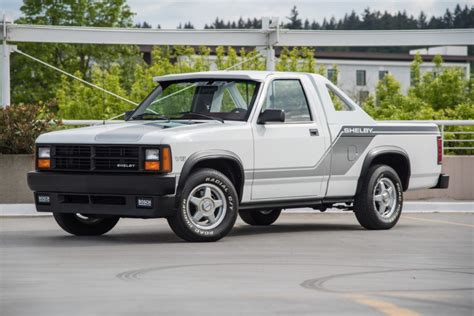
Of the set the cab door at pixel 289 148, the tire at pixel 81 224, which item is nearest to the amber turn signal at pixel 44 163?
the tire at pixel 81 224

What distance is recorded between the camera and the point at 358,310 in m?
7.51

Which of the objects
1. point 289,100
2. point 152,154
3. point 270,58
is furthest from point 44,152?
point 270,58

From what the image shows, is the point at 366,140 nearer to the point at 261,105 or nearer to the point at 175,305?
the point at 261,105

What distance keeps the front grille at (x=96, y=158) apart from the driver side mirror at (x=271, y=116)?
1.69 meters

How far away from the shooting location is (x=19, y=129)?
1833cm

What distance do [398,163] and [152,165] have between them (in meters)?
4.22

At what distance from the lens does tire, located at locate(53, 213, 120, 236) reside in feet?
44.0

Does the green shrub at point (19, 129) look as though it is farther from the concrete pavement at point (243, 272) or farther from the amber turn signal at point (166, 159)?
the amber turn signal at point (166, 159)

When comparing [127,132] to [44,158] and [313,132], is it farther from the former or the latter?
[313,132]

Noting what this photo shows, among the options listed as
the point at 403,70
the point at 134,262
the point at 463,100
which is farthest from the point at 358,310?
the point at 403,70

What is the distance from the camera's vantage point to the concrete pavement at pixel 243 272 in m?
7.73

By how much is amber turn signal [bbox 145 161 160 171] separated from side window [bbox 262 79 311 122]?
1917mm

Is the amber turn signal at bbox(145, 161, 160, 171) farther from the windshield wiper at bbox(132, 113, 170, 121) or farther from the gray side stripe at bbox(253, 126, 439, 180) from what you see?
the gray side stripe at bbox(253, 126, 439, 180)

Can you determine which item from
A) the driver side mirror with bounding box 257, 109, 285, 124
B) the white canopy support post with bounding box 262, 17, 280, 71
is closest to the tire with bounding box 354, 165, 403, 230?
the driver side mirror with bounding box 257, 109, 285, 124
